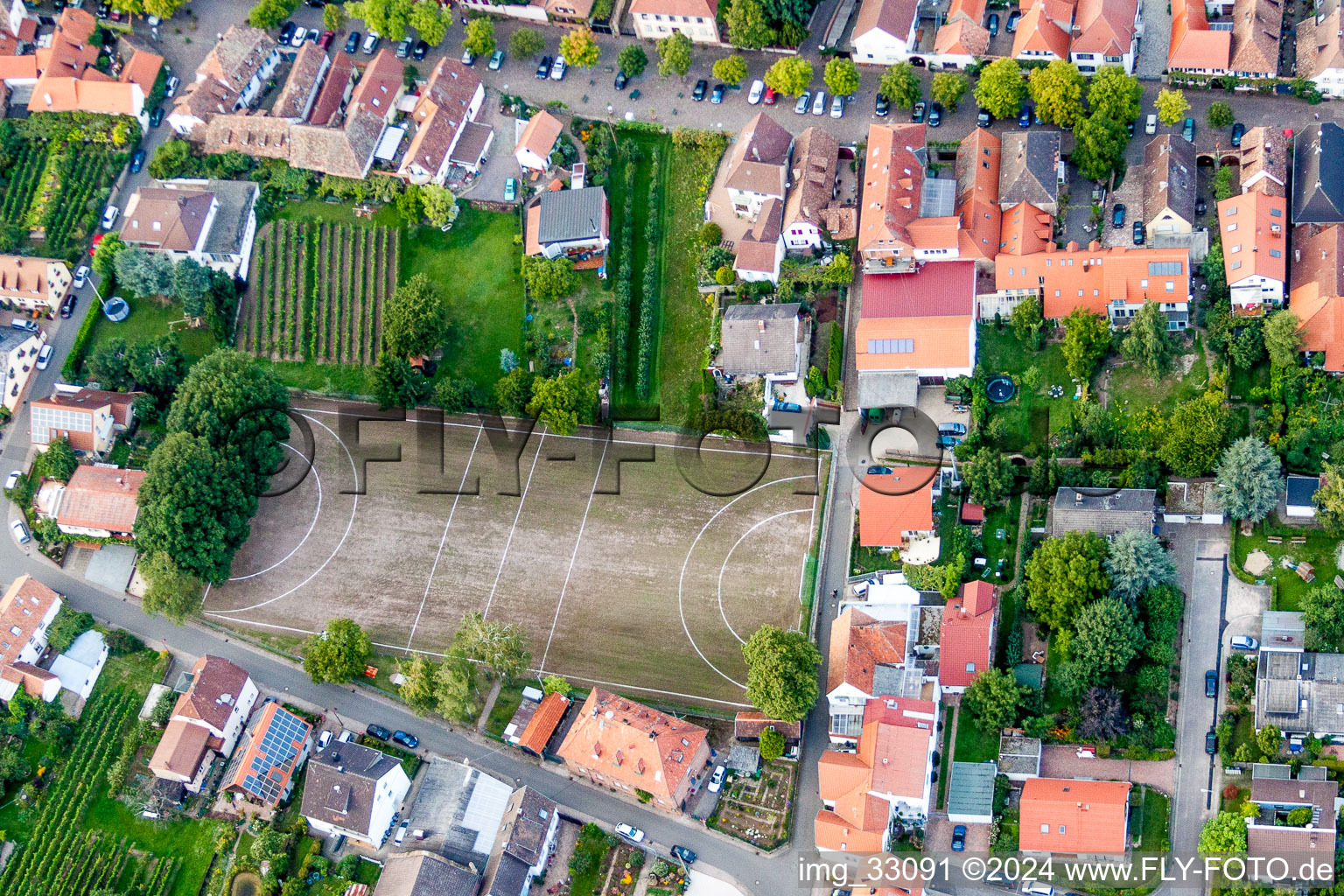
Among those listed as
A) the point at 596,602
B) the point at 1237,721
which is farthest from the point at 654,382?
the point at 1237,721

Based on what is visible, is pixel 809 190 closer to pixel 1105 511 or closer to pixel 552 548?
pixel 1105 511

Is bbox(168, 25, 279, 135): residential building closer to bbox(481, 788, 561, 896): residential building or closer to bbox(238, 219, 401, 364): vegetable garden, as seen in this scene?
bbox(238, 219, 401, 364): vegetable garden

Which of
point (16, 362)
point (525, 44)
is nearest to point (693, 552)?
point (525, 44)

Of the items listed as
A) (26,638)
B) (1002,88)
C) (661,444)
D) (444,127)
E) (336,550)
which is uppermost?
(1002,88)

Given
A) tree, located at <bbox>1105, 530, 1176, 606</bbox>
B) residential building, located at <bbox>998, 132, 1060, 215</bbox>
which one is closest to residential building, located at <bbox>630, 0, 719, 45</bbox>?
residential building, located at <bbox>998, 132, 1060, 215</bbox>

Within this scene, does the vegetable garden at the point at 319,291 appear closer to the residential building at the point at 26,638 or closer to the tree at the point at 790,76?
the residential building at the point at 26,638

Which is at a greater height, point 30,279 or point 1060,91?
point 1060,91

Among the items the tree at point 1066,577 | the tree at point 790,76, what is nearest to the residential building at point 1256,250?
the tree at point 1066,577
